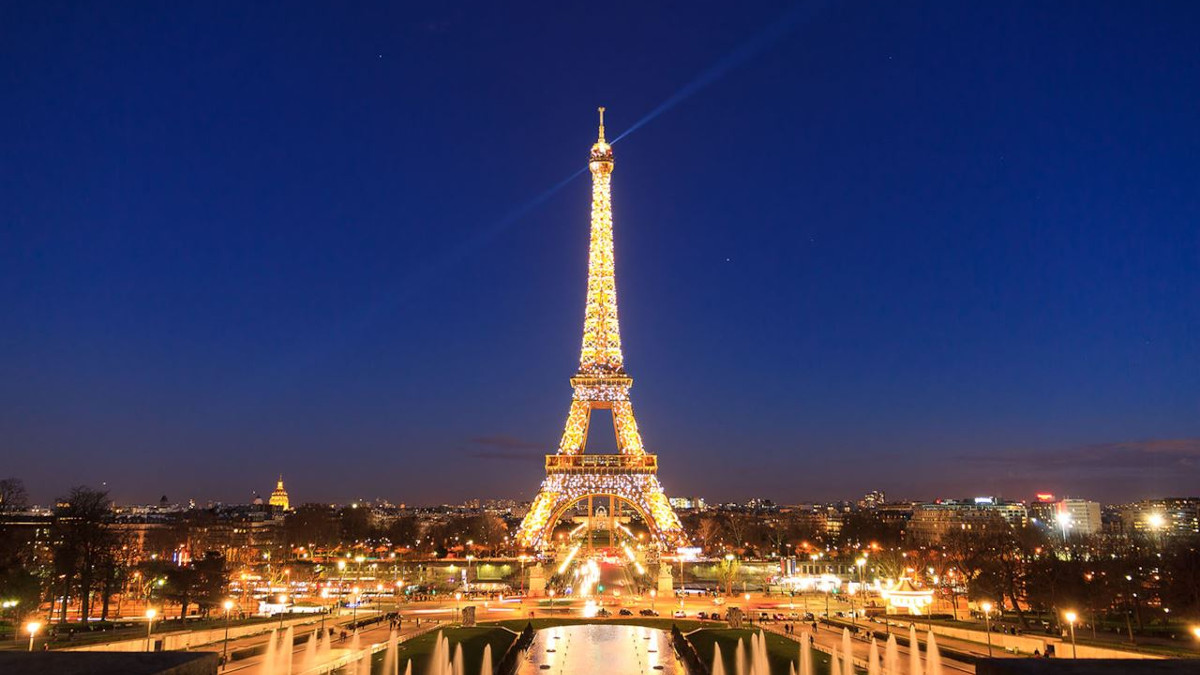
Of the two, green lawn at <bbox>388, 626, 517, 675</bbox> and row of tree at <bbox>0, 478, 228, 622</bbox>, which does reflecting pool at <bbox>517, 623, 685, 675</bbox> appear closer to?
green lawn at <bbox>388, 626, 517, 675</bbox>

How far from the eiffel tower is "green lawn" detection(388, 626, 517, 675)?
42.2 metres

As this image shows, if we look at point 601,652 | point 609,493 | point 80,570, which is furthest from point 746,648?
point 609,493

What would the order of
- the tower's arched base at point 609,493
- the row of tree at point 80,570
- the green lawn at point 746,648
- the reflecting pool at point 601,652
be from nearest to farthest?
the green lawn at point 746,648 → the reflecting pool at point 601,652 → the row of tree at point 80,570 → the tower's arched base at point 609,493

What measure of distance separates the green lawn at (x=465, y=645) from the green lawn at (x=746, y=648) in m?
9.13

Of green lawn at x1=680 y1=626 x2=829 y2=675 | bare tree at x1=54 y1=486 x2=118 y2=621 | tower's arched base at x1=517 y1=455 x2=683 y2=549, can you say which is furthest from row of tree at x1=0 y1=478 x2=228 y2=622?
tower's arched base at x1=517 y1=455 x2=683 y2=549

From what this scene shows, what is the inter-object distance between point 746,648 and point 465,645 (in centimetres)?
1296

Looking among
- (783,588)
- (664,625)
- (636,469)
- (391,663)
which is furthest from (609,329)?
(391,663)

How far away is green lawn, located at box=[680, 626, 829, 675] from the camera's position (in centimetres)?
3108

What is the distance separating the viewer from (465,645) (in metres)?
36.2

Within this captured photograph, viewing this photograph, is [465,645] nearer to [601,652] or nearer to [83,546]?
[601,652]

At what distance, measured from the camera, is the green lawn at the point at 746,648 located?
1224 inches

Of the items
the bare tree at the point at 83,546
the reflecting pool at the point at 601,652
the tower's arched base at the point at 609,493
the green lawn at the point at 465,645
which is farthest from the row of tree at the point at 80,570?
the tower's arched base at the point at 609,493

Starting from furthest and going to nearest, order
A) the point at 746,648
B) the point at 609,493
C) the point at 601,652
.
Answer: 1. the point at 609,493
2. the point at 601,652
3. the point at 746,648

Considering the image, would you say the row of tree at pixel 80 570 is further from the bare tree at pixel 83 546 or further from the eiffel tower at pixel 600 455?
the eiffel tower at pixel 600 455
